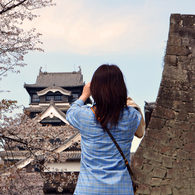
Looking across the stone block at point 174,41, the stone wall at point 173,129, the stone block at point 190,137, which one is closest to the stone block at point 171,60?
the stone wall at point 173,129

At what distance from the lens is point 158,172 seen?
27.2ft

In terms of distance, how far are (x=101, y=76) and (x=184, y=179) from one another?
7078 mm

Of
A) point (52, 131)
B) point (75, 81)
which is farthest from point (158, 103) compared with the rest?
point (75, 81)

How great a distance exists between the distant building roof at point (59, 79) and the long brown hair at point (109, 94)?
2668 cm

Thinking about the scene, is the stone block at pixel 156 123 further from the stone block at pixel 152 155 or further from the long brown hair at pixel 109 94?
the long brown hair at pixel 109 94

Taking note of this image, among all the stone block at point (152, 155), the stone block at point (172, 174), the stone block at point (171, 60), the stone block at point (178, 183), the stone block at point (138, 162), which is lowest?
the stone block at point (178, 183)

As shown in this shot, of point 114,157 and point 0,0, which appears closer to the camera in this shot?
point 114,157

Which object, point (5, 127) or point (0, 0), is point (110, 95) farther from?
point (5, 127)

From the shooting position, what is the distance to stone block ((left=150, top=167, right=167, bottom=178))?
8.25 metres

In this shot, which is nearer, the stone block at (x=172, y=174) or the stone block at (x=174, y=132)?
the stone block at (x=172, y=174)

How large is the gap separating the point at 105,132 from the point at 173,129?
7075 millimetres

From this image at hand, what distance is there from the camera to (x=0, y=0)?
6527 millimetres

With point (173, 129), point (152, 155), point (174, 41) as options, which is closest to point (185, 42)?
point (174, 41)

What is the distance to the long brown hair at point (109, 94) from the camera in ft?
6.04
